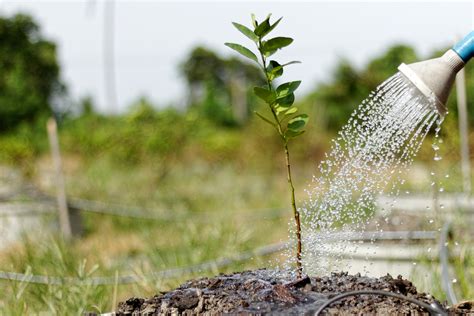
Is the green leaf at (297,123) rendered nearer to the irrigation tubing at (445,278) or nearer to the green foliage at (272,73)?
the green foliage at (272,73)

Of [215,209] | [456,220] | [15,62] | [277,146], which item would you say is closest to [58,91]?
[15,62]

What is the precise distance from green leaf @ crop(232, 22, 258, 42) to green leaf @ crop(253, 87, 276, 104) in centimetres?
15

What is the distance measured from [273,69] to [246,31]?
0.13 m

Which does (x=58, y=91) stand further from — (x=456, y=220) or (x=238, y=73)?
(x=456, y=220)

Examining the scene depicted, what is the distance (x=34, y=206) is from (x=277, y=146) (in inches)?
209

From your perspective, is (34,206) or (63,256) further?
(34,206)

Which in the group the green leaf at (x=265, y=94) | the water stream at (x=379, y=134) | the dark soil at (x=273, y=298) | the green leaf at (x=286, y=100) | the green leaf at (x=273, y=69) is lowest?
the dark soil at (x=273, y=298)

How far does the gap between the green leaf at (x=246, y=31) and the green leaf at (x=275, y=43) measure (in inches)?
1.3

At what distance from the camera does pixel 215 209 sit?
746cm

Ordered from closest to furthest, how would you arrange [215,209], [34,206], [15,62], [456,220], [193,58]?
[456,220] → [34,206] → [215,209] → [15,62] → [193,58]

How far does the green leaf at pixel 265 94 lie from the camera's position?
190 centimetres

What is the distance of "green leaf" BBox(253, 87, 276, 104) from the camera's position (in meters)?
1.90

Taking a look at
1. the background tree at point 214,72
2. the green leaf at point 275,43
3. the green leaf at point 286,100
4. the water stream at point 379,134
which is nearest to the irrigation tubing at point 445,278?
the water stream at point 379,134

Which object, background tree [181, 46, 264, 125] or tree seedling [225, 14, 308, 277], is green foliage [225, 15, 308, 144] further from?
background tree [181, 46, 264, 125]
